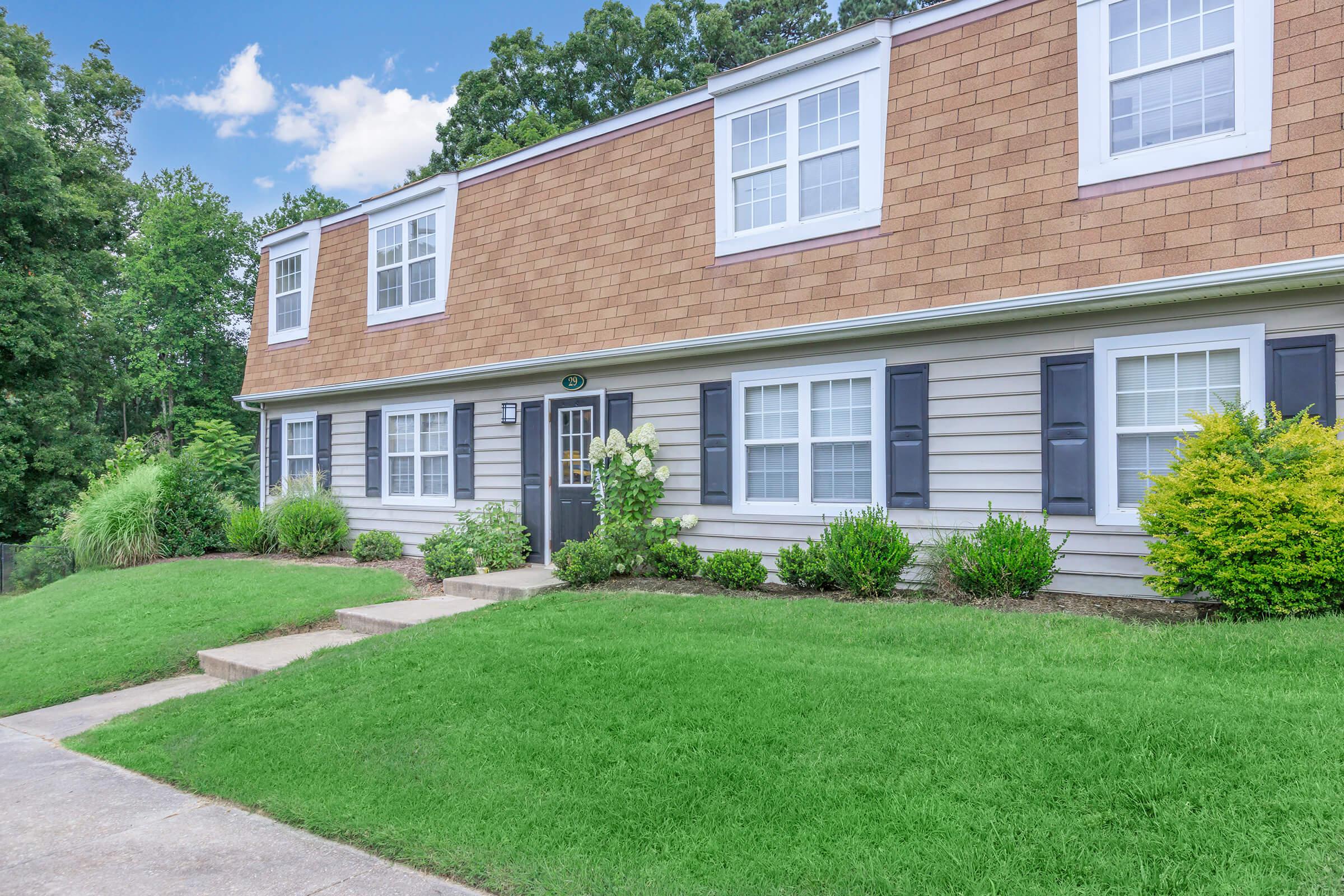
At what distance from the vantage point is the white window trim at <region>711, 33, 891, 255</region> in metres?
7.95

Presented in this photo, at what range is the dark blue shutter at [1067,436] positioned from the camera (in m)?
6.76

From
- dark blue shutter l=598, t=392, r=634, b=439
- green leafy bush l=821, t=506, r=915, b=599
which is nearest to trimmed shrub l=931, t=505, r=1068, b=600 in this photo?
green leafy bush l=821, t=506, r=915, b=599

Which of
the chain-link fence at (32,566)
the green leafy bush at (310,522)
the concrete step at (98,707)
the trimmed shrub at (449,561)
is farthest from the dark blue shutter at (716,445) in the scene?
the chain-link fence at (32,566)

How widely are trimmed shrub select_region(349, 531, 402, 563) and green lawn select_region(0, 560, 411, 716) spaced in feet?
2.61

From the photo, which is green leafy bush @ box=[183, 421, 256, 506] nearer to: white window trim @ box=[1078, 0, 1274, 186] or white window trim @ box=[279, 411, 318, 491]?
white window trim @ box=[279, 411, 318, 491]

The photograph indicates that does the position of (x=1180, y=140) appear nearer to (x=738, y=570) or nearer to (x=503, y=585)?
(x=738, y=570)

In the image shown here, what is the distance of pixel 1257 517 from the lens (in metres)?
5.43

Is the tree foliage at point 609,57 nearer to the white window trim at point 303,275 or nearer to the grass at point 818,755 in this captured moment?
the white window trim at point 303,275

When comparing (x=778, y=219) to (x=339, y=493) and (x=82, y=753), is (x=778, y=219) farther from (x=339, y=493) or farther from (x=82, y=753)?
A: (x=339, y=493)

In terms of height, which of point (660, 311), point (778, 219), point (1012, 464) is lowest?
point (1012, 464)

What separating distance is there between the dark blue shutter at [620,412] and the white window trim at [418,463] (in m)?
2.90

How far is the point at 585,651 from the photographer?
5.70m

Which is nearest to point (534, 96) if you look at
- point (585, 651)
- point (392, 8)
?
point (392, 8)

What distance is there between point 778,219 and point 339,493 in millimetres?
8587
